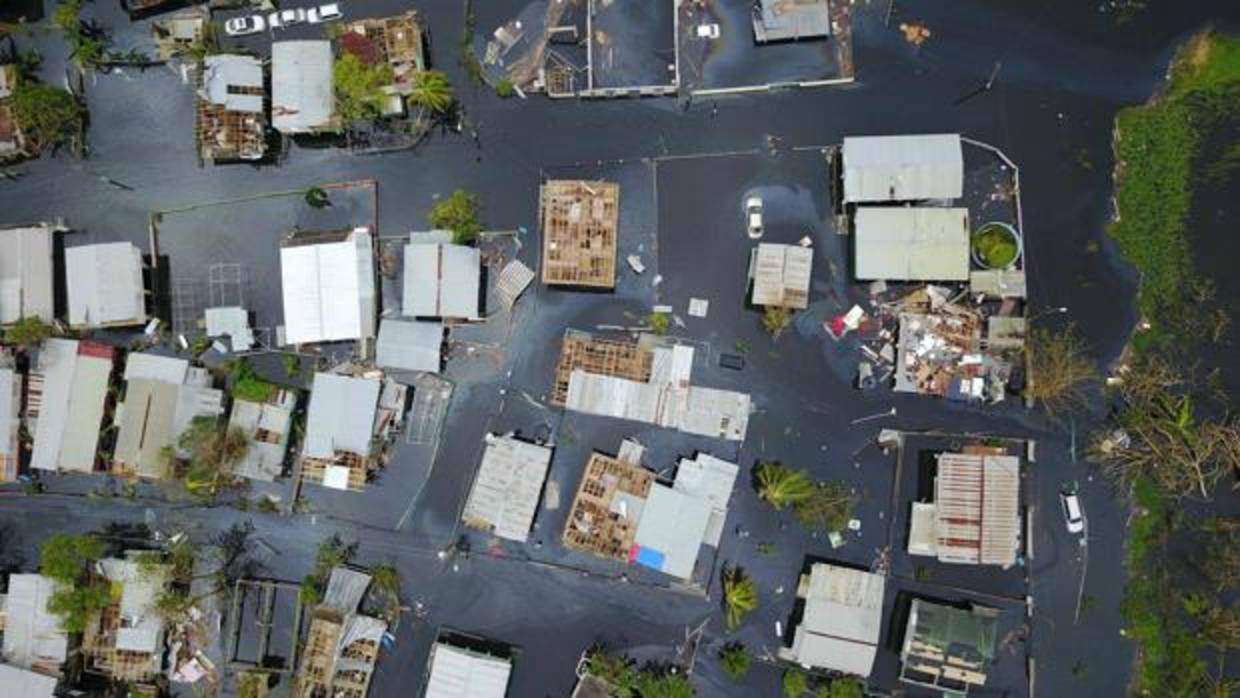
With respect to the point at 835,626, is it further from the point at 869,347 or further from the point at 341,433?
the point at 341,433

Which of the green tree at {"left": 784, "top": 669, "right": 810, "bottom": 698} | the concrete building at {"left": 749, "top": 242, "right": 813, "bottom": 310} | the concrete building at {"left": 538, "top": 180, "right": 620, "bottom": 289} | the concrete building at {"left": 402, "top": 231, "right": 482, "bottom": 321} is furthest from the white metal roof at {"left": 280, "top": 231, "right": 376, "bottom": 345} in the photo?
the green tree at {"left": 784, "top": 669, "right": 810, "bottom": 698}

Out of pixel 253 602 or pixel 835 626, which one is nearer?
pixel 835 626

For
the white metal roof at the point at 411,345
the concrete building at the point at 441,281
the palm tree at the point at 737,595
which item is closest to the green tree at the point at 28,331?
the white metal roof at the point at 411,345

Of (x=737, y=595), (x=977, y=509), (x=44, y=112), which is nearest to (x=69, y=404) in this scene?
(x=44, y=112)

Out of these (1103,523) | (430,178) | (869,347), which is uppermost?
(430,178)

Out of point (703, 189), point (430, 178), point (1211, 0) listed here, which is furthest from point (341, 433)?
point (1211, 0)

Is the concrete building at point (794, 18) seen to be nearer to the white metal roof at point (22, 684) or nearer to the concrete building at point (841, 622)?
the concrete building at point (841, 622)

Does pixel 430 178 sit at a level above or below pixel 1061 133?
below
